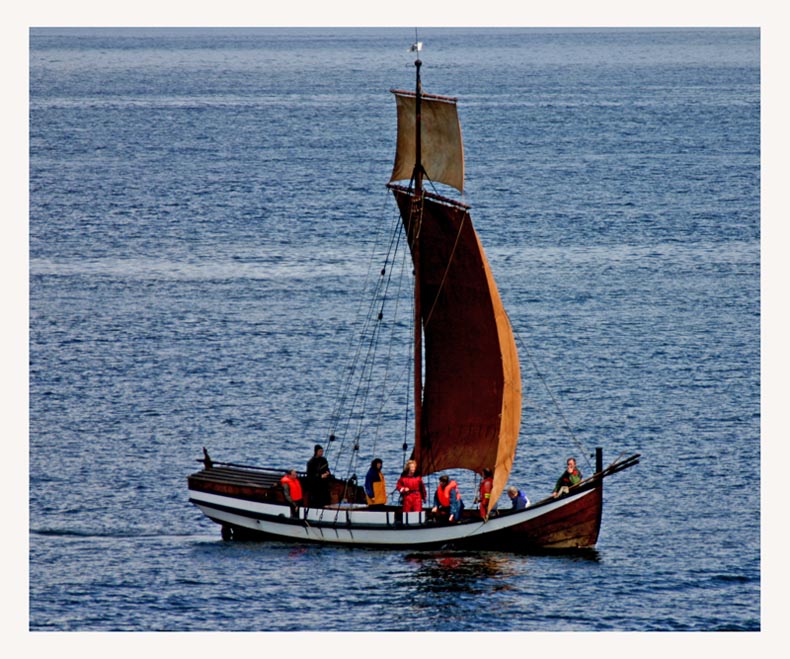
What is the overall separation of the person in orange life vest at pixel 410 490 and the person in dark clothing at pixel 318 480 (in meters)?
2.93

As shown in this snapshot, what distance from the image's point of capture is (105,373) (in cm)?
8250

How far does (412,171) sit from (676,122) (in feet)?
426

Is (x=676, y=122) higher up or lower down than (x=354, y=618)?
higher up

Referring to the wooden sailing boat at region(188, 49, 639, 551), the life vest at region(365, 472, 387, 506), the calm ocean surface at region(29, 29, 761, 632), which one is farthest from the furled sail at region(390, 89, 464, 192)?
the calm ocean surface at region(29, 29, 761, 632)

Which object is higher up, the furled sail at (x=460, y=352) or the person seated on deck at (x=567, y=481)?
the furled sail at (x=460, y=352)

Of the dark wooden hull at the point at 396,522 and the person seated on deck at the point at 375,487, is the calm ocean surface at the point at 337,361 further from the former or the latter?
the person seated on deck at the point at 375,487

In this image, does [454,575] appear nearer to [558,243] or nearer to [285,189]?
[558,243]

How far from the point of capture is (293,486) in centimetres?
5628

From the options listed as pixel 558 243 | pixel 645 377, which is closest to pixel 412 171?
pixel 645 377

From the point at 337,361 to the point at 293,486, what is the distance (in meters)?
28.1

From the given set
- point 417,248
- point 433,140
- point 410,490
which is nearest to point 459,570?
point 410,490

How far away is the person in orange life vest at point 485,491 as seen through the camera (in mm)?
55219

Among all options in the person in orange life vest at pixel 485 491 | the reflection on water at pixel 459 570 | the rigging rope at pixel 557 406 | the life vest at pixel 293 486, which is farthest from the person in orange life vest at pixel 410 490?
the rigging rope at pixel 557 406

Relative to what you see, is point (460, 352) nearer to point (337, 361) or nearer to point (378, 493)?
point (378, 493)
